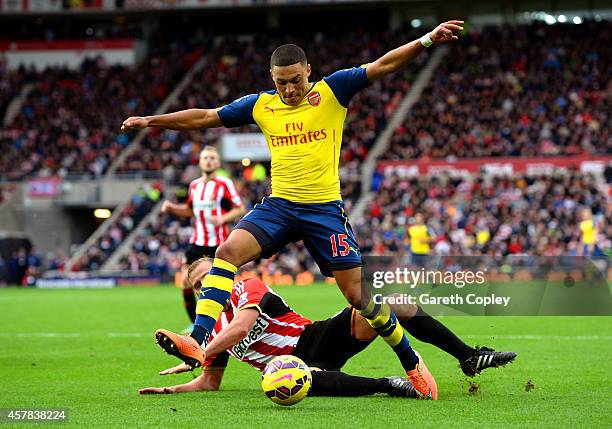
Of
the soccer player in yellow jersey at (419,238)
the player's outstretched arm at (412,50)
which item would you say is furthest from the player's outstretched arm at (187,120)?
the soccer player in yellow jersey at (419,238)

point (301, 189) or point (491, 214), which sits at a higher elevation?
point (301, 189)

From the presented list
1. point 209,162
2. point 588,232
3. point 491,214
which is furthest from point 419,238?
point 209,162

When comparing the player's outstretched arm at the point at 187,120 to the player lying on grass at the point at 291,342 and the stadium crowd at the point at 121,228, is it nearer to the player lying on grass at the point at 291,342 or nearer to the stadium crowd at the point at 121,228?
the player lying on grass at the point at 291,342

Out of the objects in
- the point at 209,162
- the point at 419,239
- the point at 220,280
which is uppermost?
the point at 209,162

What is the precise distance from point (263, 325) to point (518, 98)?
109 ft

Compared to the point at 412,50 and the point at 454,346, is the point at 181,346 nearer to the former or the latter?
the point at 454,346

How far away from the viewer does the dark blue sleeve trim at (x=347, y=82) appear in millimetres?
7641

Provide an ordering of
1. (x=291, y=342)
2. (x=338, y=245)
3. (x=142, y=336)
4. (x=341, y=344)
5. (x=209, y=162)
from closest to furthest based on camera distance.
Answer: (x=338, y=245) → (x=341, y=344) → (x=291, y=342) → (x=209, y=162) → (x=142, y=336)

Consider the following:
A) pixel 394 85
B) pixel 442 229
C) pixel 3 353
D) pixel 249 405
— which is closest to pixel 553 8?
pixel 394 85

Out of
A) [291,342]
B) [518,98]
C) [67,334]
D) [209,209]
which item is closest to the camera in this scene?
[291,342]

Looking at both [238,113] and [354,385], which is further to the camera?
[238,113]

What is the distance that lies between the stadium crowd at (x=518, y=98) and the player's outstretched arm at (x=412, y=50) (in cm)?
2943

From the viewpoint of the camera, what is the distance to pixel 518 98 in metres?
39.6

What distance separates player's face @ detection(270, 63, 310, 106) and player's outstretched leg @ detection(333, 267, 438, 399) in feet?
4.44
